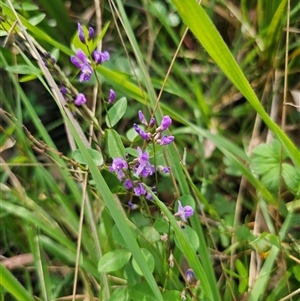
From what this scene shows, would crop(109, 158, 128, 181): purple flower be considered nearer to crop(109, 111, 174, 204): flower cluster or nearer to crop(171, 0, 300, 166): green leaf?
crop(109, 111, 174, 204): flower cluster

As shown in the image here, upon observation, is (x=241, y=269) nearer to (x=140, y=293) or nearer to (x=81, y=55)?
(x=140, y=293)

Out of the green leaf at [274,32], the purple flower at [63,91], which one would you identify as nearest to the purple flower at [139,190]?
the purple flower at [63,91]

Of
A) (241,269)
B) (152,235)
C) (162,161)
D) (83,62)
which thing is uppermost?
(83,62)

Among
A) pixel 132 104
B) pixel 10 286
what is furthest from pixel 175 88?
pixel 10 286

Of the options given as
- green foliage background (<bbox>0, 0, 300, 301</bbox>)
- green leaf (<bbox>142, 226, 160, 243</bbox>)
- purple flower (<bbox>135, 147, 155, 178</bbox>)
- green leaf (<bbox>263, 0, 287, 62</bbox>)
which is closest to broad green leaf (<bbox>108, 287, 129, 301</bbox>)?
green foliage background (<bbox>0, 0, 300, 301</bbox>)

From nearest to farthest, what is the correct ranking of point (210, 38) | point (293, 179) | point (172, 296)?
point (210, 38) → point (172, 296) → point (293, 179)

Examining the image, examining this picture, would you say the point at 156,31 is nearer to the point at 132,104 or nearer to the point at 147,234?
the point at 132,104

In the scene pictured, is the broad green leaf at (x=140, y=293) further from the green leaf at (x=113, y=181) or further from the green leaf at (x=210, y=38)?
the green leaf at (x=210, y=38)

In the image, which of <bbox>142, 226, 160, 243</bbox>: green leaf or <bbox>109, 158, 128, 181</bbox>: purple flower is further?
<bbox>142, 226, 160, 243</bbox>: green leaf

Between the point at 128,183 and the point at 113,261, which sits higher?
the point at 128,183

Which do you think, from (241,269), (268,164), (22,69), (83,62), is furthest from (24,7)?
(241,269)
